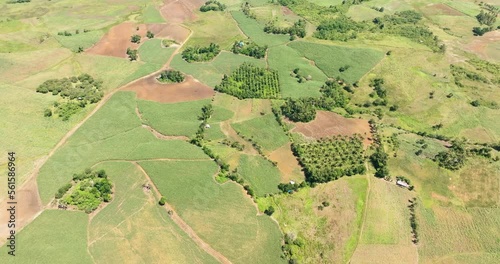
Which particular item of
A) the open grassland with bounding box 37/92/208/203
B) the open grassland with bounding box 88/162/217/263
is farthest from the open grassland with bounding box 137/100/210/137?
the open grassland with bounding box 88/162/217/263

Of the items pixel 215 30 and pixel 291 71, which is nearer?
pixel 291 71

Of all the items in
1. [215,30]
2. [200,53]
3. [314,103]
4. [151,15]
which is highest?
[151,15]

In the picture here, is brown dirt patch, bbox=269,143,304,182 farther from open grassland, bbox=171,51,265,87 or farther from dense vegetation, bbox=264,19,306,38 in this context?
dense vegetation, bbox=264,19,306,38

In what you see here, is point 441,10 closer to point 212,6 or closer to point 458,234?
point 212,6

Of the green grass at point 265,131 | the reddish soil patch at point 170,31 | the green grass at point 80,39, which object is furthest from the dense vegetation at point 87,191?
the reddish soil patch at point 170,31

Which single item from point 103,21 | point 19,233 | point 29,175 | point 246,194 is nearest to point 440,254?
point 246,194

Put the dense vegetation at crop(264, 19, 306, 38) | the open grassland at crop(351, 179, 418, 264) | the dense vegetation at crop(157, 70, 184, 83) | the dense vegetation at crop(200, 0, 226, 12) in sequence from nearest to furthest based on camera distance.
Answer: the open grassland at crop(351, 179, 418, 264)
the dense vegetation at crop(157, 70, 184, 83)
the dense vegetation at crop(264, 19, 306, 38)
the dense vegetation at crop(200, 0, 226, 12)

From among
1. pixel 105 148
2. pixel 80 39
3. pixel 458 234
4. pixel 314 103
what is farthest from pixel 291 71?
pixel 80 39
